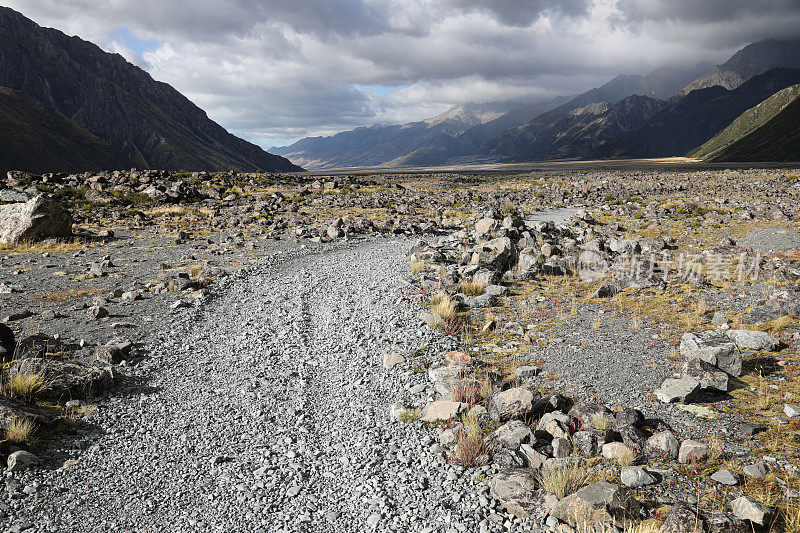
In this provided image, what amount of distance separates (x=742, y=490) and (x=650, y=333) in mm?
7084

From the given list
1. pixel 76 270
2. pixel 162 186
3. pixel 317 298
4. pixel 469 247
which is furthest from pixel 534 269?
pixel 162 186

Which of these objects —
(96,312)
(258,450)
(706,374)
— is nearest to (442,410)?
(258,450)

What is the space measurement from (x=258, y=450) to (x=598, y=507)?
633cm

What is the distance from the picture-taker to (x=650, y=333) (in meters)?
13.0

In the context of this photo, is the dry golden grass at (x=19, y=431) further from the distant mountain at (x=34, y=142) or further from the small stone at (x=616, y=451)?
the distant mountain at (x=34, y=142)

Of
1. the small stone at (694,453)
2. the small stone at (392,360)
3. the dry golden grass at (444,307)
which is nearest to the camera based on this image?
the small stone at (694,453)

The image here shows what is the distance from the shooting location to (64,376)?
32.7ft

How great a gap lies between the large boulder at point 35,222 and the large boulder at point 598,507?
35.9 metres

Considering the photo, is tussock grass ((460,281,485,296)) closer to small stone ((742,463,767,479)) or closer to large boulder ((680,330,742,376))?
large boulder ((680,330,742,376))

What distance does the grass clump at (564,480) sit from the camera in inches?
260

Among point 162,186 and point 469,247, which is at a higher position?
point 162,186

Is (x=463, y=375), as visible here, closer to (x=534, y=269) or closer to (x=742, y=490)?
(x=742, y=490)

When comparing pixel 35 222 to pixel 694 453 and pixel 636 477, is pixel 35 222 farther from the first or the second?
pixel 694 453

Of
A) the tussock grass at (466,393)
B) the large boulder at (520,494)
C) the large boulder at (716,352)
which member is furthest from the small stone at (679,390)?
the large boulder at (520,494)
